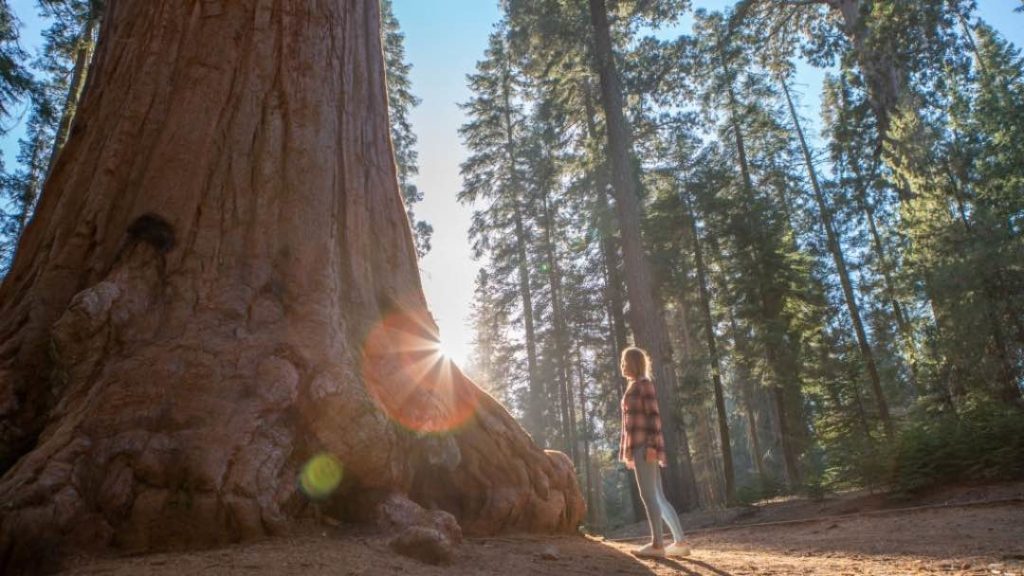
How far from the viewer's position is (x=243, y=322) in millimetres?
3697

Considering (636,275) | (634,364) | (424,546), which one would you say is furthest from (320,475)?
(636,275)

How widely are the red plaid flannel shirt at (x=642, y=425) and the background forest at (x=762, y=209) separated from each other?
6159 millimetres

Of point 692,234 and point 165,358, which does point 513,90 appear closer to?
point 692,234

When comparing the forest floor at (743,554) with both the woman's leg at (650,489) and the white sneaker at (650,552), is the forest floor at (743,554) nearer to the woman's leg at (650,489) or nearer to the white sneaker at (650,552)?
the white sneaker at (650,552)

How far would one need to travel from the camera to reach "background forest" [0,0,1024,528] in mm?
10211

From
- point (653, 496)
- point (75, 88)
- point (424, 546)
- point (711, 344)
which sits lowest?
point (424, 546)

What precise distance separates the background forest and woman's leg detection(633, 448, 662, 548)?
20.2 ft

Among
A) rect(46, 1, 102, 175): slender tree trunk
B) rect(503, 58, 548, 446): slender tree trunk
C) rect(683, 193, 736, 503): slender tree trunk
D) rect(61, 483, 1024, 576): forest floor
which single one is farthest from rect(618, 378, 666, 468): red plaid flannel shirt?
rect(503, 58, 548, 446): slender tree trunk

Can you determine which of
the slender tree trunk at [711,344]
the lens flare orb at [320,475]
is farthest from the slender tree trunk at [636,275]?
the lens flare orb at [320,475]

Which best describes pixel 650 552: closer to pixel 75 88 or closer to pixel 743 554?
pixel 743 554

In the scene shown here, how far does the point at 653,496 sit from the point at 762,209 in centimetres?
1384

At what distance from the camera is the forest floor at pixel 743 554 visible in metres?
2.64

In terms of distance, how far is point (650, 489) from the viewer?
516cm

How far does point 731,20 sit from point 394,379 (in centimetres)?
1473
